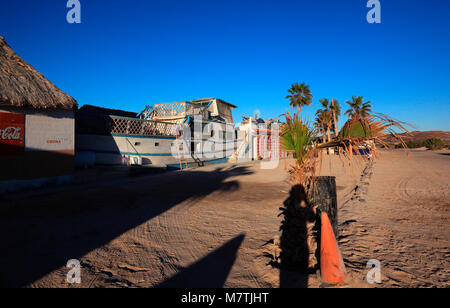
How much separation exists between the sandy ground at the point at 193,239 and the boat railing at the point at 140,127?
7.92 meters

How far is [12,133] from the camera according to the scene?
8805 millimetres

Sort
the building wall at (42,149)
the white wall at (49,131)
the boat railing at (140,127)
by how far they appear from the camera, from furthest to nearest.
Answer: the boat railing at (140,127), the white wall at (49,131), the building wall at (42,149)

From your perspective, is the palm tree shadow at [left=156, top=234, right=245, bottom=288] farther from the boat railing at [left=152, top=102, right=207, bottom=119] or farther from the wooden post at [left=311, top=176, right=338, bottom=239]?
the boat railing at [left=152, top=102, right=207, bottom=119]

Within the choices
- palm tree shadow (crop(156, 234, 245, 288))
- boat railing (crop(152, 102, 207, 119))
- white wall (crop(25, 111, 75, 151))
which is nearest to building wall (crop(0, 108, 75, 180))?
white wall (crop(25, 111, 75, 151))

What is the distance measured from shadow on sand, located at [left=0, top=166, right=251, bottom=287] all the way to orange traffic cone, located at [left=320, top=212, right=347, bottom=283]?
4.56 ft

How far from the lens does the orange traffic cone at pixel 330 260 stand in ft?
9.64

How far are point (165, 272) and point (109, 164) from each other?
13657 millimetres

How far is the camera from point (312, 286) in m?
2.88

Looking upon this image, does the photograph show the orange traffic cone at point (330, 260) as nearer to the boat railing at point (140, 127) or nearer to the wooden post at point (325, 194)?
the wooden post at point (325, 194)

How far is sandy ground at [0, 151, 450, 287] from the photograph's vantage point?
124 inches

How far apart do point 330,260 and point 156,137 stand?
15.8m

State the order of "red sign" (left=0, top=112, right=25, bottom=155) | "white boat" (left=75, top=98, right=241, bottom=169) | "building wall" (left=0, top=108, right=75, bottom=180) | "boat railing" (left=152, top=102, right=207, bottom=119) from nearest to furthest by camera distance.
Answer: "red sign" (left=0, top=112, right=25, bottom=155) → "building wall" (left=0, top=108, right=75, bottom=180) → "white boat" (left=75, top=98, right=241, bottom=169) → "boat railing" (left=152, top=102, right=207, bottom=119)

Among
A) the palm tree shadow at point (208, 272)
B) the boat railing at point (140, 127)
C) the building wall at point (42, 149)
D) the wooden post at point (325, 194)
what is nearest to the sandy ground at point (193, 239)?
the palm tree shadow at point (208, 272)

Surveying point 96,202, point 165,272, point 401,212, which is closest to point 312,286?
point 165,272
